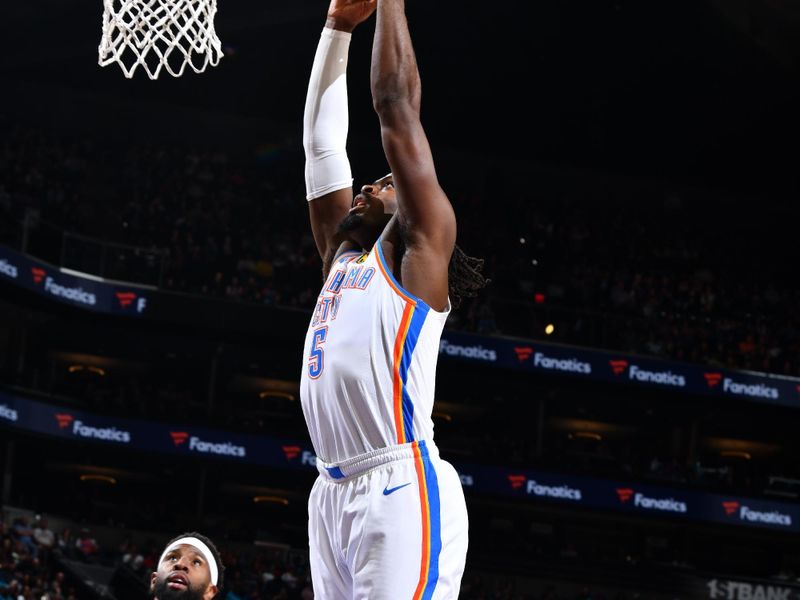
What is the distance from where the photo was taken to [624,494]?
23578 mm

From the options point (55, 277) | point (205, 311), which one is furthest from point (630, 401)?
point (55, 277)

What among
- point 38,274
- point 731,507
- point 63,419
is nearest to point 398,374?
point 38,274

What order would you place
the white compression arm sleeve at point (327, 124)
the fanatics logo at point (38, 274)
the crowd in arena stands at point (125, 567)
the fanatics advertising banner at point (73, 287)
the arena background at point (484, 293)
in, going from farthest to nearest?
the arena background at point (484, 293), the fanatics logo at point (38, 274), the fanatics advertising banner at point (73, 287), the crowd in arena stands at point (125, 567), the white compression arm sleeve at point (327, 124)

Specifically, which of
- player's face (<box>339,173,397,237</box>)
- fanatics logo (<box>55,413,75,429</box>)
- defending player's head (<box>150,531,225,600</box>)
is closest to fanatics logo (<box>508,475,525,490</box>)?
fanatics logo (<box>55,413,75,429</box>)

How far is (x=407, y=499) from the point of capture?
3.50m

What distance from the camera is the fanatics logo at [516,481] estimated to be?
23219mm

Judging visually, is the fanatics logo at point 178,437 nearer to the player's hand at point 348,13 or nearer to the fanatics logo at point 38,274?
the fanatics logo at point 38,274

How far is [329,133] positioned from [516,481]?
19.6 meters

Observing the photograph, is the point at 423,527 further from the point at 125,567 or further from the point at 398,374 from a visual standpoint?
the point at 125,567

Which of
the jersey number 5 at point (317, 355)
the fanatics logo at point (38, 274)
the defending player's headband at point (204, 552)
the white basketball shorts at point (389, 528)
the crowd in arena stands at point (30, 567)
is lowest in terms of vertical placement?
the crowd in arena stands at point (30, 567)

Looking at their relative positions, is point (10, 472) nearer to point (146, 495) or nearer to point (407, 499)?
point (146, 495)

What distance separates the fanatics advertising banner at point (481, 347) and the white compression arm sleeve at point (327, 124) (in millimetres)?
17390

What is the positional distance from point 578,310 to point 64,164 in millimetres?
11065

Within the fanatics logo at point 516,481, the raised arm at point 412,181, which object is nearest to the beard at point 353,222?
the raised arm at point 412,181
